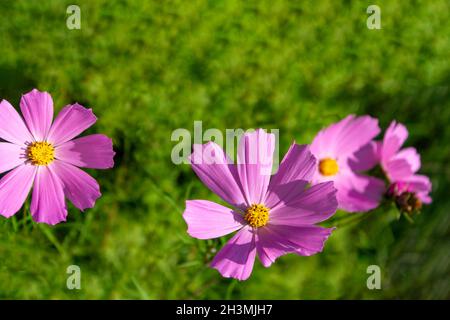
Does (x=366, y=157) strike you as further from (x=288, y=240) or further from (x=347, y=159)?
(x=288, y=240)

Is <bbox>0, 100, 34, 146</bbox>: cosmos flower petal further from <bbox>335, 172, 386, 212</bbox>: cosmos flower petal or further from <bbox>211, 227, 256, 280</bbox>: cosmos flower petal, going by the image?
<bbox>335, 172, 386, 212</bbox>: cosmos flower petal

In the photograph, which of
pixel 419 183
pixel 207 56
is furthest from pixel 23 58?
pixel 419 183

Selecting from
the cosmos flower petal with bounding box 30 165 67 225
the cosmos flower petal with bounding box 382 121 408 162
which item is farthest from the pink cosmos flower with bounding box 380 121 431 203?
the cosmos flower petal with bounding box 30 165 67 225

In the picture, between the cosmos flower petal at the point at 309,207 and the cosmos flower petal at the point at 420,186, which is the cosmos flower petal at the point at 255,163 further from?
the cosmos flower petal at the point at 420,186

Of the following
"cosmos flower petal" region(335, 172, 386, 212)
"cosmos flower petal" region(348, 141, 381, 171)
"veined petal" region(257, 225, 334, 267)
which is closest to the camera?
"veined petal" region(257, 225, 334, 267)

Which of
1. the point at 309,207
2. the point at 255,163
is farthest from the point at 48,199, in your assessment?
the point at 309,207

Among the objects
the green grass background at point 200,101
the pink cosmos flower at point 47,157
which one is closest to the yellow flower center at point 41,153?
the pink cosmos flower at point 47,157

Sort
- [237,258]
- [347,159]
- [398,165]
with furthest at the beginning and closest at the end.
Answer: [347,159] < [398,165] < [237,258]
